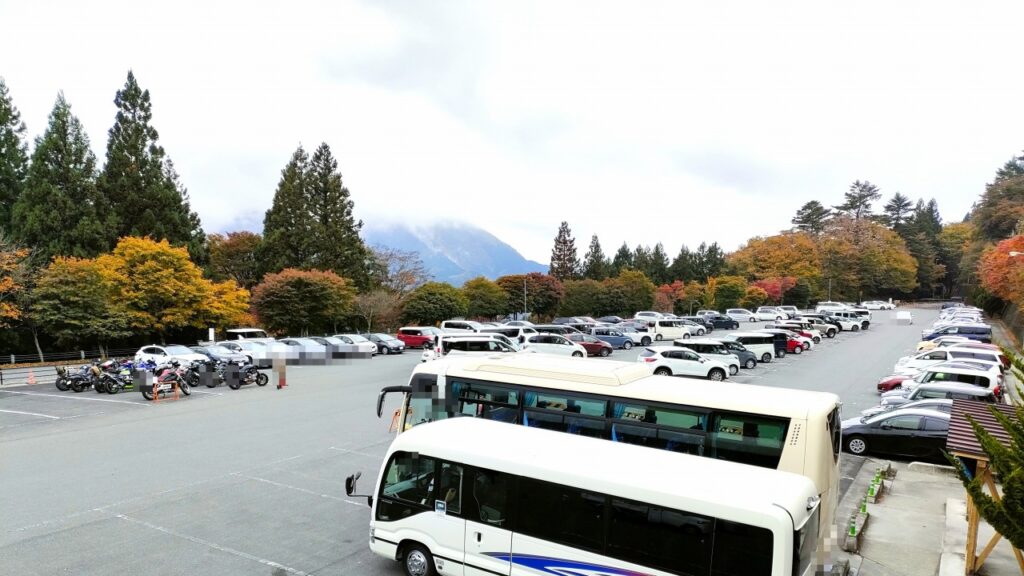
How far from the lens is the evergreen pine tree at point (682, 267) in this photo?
77.8m

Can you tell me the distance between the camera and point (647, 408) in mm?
9148

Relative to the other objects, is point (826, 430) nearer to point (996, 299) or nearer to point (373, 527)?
point (373, 527)

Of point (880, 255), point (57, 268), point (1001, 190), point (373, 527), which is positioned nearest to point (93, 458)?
point (373, 527)

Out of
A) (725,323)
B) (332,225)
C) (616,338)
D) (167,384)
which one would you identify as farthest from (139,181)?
(725,323)

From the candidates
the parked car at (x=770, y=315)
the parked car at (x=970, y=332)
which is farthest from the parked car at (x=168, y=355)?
the parked car at (x=770, y=315)

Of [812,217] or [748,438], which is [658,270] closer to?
[812,217]

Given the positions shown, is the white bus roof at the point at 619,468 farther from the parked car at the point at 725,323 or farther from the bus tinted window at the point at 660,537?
the parked car at the point at 725,323

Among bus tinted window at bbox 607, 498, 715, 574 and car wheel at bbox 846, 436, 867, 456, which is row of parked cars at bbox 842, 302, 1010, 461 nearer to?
car wheel at bbox 846, 436, 867, 456

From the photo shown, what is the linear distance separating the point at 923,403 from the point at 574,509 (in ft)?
43.6

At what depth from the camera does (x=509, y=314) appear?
5825 centimetres

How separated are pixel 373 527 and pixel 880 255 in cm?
9219

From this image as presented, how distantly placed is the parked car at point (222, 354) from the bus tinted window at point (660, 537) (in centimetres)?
2168

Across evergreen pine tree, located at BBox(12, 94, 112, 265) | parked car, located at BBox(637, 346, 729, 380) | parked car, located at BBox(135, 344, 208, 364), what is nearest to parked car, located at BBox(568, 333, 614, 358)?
parked car, located at BBox(637, 346, 729, 380)

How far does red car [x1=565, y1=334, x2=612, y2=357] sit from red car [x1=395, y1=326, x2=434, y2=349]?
9.38 meters
